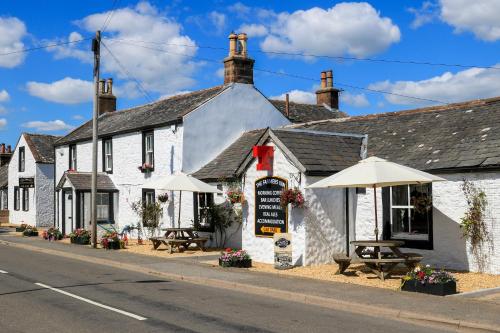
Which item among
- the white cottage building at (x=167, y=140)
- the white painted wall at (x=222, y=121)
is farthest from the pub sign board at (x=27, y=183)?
the white painted wall at (x=222, y=121)

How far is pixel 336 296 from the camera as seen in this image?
11102 mm

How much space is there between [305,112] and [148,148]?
943 centimetres

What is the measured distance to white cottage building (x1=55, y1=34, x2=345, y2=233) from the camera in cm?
2422

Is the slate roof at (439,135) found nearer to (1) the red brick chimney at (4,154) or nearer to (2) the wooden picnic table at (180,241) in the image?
(2) the wooden picnic table at (180,241)

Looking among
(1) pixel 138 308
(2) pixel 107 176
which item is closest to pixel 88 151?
(2) pixel 107 176

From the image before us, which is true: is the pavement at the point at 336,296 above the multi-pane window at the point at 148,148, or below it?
below

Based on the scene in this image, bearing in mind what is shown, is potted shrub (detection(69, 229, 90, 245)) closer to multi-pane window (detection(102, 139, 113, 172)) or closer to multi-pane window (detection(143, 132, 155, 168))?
multi-pane window (detection(143, 132, 155, 168))

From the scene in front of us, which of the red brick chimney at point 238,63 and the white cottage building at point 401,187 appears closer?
the white cottage building at point 401,187

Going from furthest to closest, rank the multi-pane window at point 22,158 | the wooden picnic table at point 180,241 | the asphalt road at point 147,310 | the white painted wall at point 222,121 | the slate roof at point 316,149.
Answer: the multi-pane window at point 22,158 < the white painted wall at point 222,121 < the wooden picnic table at point 180,241 < the slate roof at point 316,149 < the asphalt road at point 147,310

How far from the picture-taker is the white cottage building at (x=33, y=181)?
36875 mm

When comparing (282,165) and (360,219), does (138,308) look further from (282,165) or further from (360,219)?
(360,219)

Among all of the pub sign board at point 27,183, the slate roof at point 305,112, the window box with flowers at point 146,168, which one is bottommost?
the pub sign board at point 27,183

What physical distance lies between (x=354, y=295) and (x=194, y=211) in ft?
41.7

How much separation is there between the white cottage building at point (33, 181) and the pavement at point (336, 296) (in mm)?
20981
